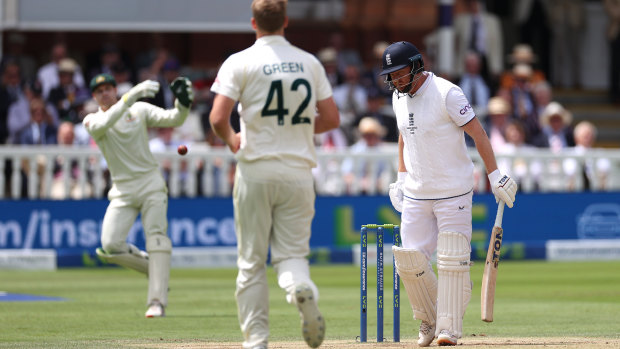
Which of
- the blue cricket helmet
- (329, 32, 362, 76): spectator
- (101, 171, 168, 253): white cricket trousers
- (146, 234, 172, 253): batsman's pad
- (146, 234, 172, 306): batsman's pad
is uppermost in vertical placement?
(329, 32, 362, 76): spectator

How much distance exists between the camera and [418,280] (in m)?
8.45

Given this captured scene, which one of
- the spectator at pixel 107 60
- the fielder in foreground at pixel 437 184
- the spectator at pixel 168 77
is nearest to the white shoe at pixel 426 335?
the fielder in foreground at pixel 437 184

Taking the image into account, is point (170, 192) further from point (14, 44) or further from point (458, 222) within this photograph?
point (458, 222)

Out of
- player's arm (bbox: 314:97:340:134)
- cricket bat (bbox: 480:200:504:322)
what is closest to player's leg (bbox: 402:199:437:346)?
cricket bat (bbox: 480:200:504:322)

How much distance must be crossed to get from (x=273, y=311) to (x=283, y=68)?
14.5 feet

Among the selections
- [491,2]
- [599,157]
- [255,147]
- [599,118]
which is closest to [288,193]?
[255,147]

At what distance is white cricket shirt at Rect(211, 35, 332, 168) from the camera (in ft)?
23.9

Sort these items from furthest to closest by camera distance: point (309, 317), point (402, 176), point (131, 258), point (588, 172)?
point (588, 172) < point (131, 258) < point (402, 176) < point (309, 317)

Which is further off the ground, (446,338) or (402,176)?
(402,176)

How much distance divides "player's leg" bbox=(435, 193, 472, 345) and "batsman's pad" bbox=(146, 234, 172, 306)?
3129 millimetres

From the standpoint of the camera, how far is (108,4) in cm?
2003

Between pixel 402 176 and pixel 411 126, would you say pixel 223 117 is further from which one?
pixel 402 176

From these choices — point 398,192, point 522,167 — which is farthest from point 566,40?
point 398,192

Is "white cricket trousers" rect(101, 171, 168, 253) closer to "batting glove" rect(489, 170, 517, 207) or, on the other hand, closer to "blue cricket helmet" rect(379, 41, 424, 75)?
"blue cricket helmet" rect(379, 41, 424, 75)
